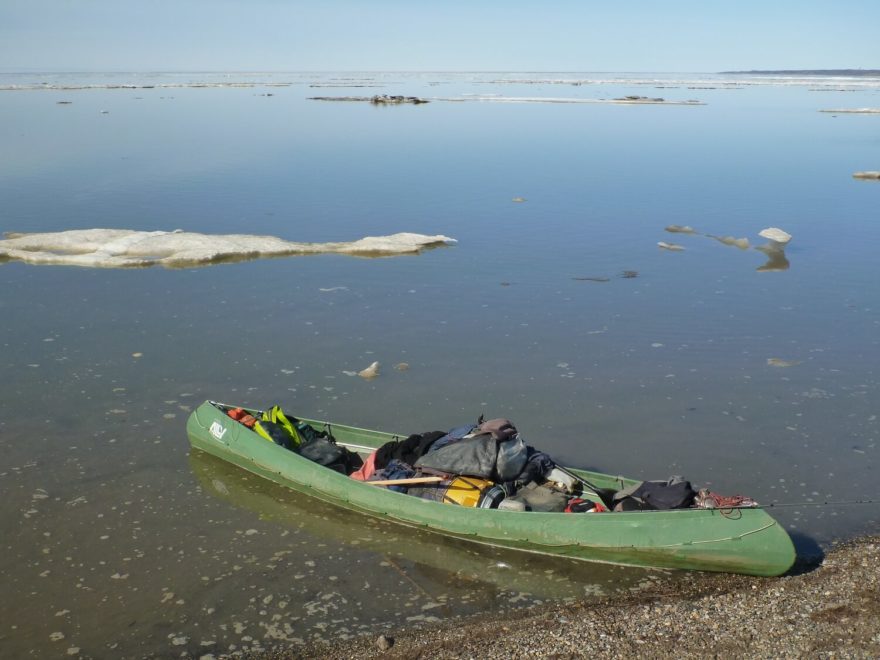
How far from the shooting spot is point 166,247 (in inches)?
862

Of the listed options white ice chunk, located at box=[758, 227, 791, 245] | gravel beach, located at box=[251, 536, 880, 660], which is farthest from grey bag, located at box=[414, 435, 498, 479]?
white ice chunk, located at box=[758, 227, 791, 245]

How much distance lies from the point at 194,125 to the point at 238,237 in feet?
113

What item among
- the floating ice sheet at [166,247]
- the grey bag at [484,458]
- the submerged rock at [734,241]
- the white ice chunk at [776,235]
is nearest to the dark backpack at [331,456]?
the grey bag at [484,458]

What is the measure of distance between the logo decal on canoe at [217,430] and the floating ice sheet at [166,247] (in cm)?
1062

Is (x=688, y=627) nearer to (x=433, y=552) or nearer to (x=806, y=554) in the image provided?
(x=806, y=554)

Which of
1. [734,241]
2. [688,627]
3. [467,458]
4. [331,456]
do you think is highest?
[467,458]

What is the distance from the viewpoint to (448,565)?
9266 millimetres

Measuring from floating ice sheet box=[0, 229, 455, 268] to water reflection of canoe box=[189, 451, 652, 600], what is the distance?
37.5 feet

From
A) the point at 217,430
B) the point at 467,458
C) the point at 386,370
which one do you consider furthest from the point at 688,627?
the point at 386,370

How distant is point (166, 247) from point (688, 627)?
17551 mm

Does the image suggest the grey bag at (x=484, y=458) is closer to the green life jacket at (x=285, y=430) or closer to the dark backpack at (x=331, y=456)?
the dark backpack at (x=331, y=456)

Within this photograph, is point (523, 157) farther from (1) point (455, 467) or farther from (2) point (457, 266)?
(1) point (455, 467)

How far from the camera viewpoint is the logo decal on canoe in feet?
36.7

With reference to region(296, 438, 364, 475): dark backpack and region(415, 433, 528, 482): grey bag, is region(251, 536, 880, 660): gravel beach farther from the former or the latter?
region(296, 438, 364, 475): dark backpack
